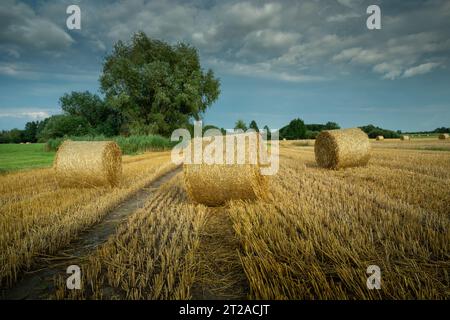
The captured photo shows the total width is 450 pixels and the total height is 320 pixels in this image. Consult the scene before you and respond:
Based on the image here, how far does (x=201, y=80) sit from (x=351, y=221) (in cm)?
2793

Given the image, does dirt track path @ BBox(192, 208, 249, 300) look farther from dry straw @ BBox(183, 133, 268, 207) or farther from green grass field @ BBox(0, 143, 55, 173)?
green grass field @ BBox(0, 143, 55, 173)

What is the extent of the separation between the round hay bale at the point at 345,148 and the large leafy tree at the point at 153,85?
18.6 meters

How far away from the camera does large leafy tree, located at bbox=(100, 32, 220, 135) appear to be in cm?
2538

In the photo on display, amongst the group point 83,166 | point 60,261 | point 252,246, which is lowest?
point 60,261

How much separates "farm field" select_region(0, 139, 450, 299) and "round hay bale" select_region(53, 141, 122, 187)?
1500mm

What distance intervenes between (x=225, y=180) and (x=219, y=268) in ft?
7.97

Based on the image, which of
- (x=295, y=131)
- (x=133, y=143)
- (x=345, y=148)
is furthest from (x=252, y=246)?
(x=295, y=131)

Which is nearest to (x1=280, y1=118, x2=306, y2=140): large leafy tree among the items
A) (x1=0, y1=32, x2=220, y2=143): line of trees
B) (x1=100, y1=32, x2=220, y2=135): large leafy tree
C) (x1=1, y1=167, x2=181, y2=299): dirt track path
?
(x1=0, y1=32, x2=220, y2=143): line of trees

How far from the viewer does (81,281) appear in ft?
8.06

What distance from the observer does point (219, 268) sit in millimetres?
2688

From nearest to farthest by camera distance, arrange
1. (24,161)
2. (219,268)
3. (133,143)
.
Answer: (219,268)
(24,161)
(133,143)

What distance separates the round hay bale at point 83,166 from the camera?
271 inches

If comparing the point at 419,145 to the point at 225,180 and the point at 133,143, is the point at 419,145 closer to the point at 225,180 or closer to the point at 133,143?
the point at 133,143
